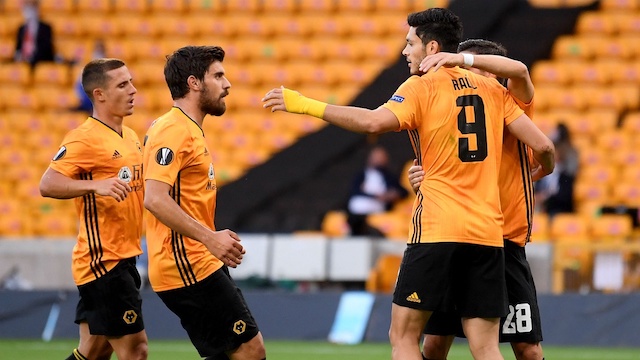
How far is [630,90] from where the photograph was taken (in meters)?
16.5

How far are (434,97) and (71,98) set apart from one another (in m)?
12.8

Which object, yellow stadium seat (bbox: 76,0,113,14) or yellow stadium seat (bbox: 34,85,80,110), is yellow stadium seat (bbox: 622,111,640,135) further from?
yellow stadium seat (bbox: 76,0,113,14)

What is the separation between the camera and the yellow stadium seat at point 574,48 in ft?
55.8

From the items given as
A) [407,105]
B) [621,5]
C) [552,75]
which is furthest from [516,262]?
[621,5]

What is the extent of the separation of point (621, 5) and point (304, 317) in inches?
322

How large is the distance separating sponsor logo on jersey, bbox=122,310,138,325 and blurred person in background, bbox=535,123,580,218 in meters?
7.62

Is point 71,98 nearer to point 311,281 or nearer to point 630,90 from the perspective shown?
point 311,281

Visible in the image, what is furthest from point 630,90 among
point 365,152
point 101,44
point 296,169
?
point 101,44

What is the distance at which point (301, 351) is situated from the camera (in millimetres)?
11258

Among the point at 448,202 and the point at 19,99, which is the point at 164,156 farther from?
the point at 19,99

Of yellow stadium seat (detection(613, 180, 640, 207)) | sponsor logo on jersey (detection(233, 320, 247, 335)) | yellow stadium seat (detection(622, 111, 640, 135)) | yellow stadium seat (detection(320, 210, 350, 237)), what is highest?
yellow stadium seat (detection(622, 111, 640, 135))

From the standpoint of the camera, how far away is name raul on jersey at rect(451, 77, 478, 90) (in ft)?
19.7

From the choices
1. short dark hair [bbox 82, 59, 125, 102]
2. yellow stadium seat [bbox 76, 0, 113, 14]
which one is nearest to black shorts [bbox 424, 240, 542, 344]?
short dark hair [bbox 82, 59, 125, 102]

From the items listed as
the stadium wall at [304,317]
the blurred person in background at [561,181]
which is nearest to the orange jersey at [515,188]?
the stadium wall at [304,317]
